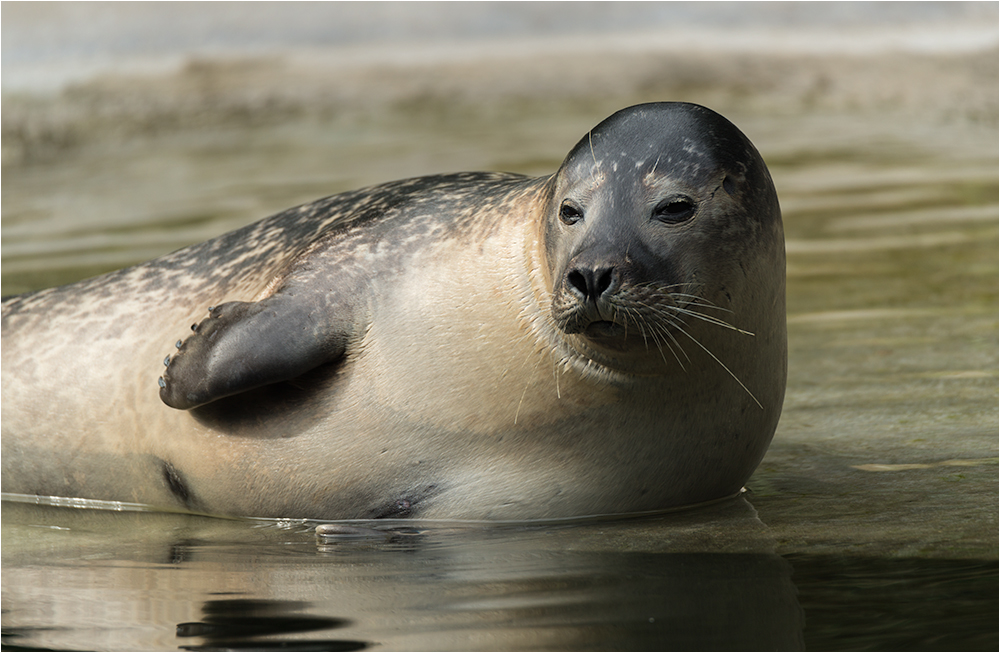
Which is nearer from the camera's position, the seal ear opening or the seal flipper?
the seal ear opening

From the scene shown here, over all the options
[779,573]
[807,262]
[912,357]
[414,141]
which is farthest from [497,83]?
[779,573]

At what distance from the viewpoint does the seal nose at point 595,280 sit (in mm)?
3383

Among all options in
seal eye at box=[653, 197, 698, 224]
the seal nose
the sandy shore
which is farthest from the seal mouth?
the sandy shore

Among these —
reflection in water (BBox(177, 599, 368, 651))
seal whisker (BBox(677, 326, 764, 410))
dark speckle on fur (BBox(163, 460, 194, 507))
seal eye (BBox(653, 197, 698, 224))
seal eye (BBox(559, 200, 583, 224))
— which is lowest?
reflection in water (BBox(177, 599, 368, 651))

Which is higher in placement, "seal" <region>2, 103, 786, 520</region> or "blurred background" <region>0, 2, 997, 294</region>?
"blurred background" <region>0, 2, 997, 294</region>

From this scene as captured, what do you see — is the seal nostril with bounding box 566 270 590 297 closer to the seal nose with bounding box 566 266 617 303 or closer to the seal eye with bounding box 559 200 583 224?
the seal nose with bounding box 566 266 617 303

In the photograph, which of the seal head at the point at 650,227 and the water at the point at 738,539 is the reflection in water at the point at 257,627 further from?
the seal head at the point at 650,227

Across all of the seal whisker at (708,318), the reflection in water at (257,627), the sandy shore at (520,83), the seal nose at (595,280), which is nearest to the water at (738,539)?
the reflection in water at (257,627)

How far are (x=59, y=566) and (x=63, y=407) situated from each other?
1019 mm

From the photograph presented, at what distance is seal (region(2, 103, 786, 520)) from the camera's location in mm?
3641

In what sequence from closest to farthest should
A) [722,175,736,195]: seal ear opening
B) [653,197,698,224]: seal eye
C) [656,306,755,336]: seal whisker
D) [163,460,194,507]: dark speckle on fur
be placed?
[656,306,755,336]: seal whisker → [653,197,698,224]: seal eye → [722,175,736,195]: seal ear opening → [163,460,194,507]: dark speckle on fur

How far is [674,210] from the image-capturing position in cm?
362

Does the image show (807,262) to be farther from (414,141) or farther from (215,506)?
(414,141)

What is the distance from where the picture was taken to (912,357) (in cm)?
568
